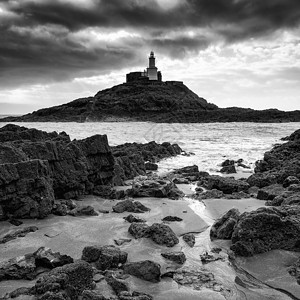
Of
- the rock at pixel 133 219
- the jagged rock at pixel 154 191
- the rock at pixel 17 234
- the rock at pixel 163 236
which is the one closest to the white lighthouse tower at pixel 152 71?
the jagged rock at pixel 154 191

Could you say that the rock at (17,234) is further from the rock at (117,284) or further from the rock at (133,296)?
the rock at (133,296)

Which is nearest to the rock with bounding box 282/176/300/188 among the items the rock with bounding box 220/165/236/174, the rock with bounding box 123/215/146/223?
the rock with bounding box 220/165/236/174

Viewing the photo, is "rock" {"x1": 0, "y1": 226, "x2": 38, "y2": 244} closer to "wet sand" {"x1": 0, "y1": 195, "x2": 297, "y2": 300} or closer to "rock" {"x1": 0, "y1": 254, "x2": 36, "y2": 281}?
"wet sand" {"x1": 0, "y1": 195, "x2": 297, "y2": 300}

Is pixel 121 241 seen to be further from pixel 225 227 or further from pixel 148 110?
pixel 148 110

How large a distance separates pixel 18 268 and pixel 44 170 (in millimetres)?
3085

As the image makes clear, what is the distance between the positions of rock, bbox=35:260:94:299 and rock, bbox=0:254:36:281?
46cm

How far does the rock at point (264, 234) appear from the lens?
499 cm

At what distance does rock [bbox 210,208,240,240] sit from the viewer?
562 cm

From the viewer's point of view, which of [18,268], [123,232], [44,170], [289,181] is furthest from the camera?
[289,181]

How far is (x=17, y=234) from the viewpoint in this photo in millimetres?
5484

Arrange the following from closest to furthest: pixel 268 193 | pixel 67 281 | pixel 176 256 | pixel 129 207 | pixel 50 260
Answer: pixel 67 281, pixel 50 260, pixel 176 256, pixel 129 207, pixel 268 193

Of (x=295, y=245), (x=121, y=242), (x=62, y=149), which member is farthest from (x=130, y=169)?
(x=295, y=245)

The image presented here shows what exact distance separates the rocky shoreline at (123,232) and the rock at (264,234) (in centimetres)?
1

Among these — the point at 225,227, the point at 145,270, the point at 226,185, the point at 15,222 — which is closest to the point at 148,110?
the point at 226,185
